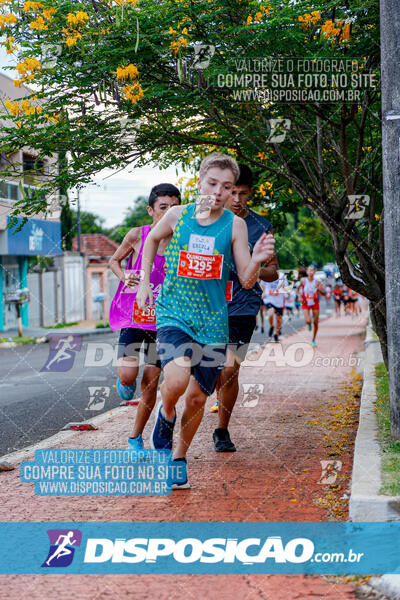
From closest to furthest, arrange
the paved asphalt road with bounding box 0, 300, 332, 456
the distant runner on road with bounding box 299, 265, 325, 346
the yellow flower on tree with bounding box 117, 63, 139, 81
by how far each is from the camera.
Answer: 1. the yellow flower on tree with bounding box 117, 63, 139, 81
2. the paved asphalt road with bounding box 0, 300, 332, 456
3. the distant runner on road with bounding box 299, 265, 325, 346

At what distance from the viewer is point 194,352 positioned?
4.43m

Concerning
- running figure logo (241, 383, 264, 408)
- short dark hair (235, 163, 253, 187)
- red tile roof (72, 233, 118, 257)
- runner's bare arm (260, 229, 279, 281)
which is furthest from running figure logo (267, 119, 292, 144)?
red tile roof (72, 233, 118, 257)

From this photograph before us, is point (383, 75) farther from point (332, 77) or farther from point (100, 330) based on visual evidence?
point (100, 330)

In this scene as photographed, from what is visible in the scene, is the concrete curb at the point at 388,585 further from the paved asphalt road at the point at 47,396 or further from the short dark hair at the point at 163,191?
the paved asphalt road at the point at 47,396

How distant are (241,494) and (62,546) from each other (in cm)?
117

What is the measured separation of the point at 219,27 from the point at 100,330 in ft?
79.4

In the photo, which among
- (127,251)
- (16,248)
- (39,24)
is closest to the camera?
(39,24)

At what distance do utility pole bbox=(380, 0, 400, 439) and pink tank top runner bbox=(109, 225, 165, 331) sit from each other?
1.54m

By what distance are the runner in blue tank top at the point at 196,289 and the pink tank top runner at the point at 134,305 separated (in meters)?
0.68

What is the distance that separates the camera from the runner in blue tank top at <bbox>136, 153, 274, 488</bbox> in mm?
4387

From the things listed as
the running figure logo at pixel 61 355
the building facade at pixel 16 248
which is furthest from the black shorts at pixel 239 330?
the building facade at pixel 16 248

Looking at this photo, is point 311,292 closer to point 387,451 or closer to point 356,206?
point 356,206

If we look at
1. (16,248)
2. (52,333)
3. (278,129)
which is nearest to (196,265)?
(278,129)

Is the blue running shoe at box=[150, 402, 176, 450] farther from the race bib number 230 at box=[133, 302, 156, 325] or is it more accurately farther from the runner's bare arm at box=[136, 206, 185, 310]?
the race bib number 230 at box=[133, 302, 156, 325]
